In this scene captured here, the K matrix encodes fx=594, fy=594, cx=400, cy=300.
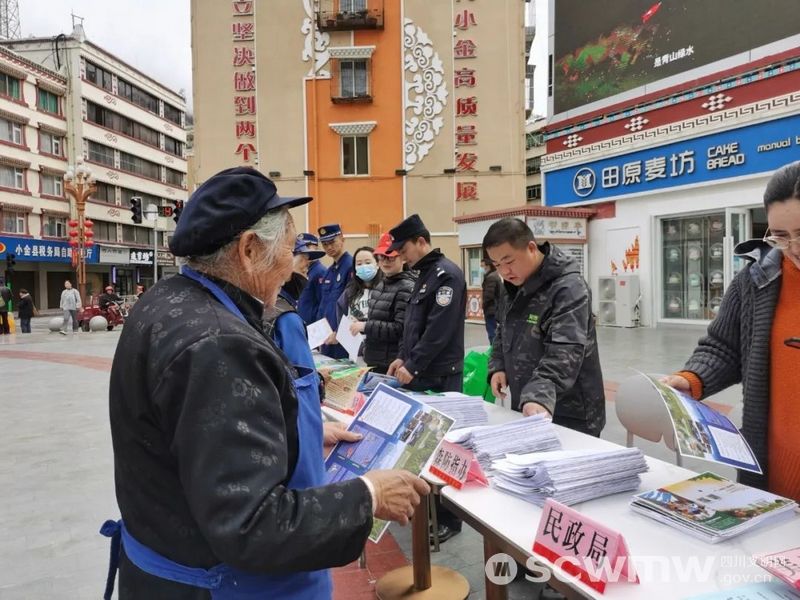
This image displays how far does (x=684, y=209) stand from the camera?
12.1 metres

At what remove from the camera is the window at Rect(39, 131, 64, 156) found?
3134cm

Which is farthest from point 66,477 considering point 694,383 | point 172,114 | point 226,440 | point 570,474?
point 172,114

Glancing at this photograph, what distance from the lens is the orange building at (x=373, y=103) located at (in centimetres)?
1823

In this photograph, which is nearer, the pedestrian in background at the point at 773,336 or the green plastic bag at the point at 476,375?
the pedestrian in background at the point at 773,336

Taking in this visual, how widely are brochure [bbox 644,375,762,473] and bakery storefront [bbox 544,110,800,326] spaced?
9869 millimetres

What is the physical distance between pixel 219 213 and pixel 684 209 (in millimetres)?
12673

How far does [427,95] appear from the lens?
18.3 meters

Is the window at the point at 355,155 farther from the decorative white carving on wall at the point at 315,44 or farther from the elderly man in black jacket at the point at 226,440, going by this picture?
the elderly man in black jacket at the point at 226,440

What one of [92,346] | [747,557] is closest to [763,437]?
[747,557]

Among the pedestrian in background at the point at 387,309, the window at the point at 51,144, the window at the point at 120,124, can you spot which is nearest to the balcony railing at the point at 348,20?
the pedestrian in background at the point at 387,309

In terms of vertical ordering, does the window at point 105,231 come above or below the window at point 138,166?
below

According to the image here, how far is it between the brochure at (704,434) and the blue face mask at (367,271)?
327 cm

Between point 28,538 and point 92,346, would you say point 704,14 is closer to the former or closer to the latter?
point 28,538

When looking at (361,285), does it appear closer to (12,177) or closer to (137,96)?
(12,177)
